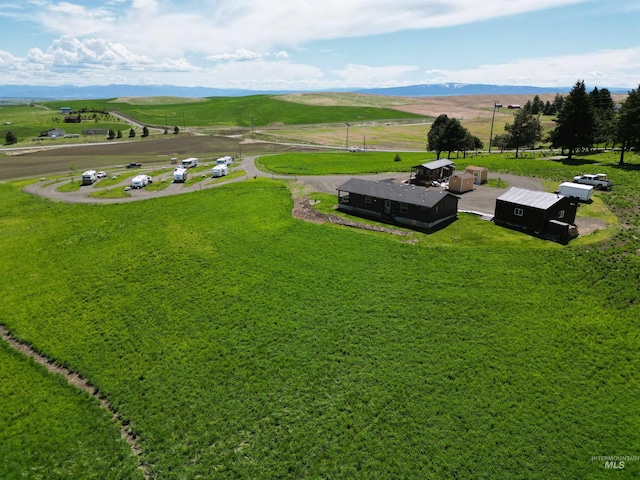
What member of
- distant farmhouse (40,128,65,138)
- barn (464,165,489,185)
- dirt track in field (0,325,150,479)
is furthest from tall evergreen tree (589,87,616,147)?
distant farmhouse (40,128,65,138)

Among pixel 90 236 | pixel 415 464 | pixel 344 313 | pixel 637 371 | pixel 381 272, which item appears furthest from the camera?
pixel 90 236

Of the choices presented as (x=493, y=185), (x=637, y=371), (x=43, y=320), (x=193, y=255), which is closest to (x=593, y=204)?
(x=493, y=185)

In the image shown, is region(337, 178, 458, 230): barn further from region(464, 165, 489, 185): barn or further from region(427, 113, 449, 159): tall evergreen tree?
region(427, 113, 449, 159): tall evergreen tree

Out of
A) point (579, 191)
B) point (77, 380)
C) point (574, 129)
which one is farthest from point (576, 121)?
point (77, 380)

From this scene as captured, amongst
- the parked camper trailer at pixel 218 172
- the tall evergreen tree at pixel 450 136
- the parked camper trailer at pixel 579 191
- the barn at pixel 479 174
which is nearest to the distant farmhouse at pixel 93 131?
the parked camper trailer at pixel 218 172

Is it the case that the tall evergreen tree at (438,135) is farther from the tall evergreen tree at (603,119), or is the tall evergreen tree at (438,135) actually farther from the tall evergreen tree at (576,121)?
the tall evergreen tree at (603,119)

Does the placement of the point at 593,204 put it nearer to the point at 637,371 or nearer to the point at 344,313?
Result: the point at 637,371

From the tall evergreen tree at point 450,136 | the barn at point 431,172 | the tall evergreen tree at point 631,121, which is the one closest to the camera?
the tall evergreen tree at point 631,121
